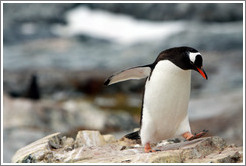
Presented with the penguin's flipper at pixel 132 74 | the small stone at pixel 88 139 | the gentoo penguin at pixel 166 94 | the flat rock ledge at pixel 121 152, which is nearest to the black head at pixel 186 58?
the gentoo penguin at pixel 166 94

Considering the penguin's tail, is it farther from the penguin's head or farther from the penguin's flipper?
the penguin's head

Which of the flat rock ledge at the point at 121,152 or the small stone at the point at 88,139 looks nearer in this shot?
the flat rock ledge at the point at 121,152

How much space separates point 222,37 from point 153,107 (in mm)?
12356

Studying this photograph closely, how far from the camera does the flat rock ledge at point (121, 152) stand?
8.86ft

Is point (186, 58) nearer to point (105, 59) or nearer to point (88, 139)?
point (88, 139)

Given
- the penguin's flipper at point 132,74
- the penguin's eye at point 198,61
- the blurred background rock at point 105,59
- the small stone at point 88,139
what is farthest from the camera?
the blurred background rock at point 105,59

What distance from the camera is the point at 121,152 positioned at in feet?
9.87

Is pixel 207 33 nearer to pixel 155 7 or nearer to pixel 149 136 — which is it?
pixel 155 7

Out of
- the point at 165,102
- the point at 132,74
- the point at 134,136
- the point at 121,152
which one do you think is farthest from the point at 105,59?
the point at 121,152

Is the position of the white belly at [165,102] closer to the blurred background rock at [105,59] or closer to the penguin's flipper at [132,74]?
the penguin's flipper at [132,74]

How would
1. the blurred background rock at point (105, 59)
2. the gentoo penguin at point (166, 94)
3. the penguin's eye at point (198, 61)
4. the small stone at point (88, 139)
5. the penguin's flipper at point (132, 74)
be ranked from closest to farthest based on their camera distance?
the penguin's eye at point (198, 61), the gentoo penguin at point (166, 94), the penguin's flipper at point (132, 74), the small stone at point (88, 139), the blurred background rock at point (105, 59)

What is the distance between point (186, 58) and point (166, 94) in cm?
35

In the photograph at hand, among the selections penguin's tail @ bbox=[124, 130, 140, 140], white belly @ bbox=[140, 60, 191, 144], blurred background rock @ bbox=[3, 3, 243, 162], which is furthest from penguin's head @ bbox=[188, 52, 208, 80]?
blurred background rock @ bbox=[3, 3, 243, 162]

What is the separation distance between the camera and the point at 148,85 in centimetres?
320
